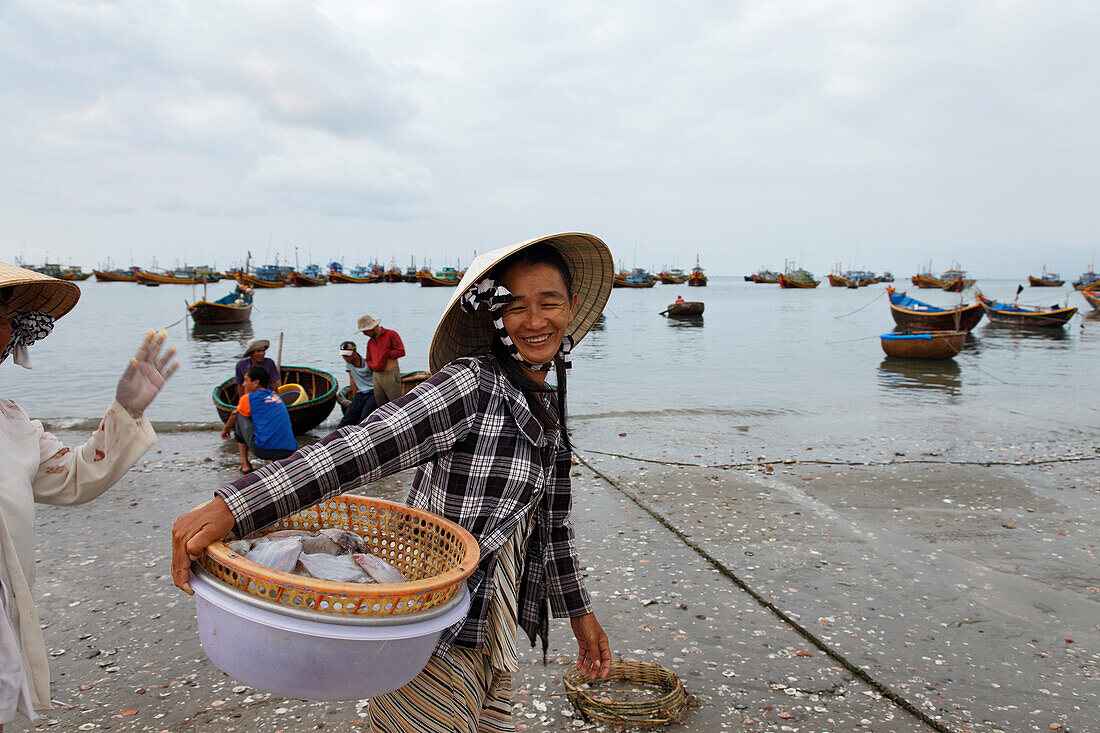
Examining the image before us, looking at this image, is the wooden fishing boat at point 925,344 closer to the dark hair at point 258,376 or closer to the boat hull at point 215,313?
the dark hair at point 258,376

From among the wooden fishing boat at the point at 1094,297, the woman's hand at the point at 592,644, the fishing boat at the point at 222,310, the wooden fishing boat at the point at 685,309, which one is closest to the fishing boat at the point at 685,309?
the wooden fishing boat at the point at 685,309

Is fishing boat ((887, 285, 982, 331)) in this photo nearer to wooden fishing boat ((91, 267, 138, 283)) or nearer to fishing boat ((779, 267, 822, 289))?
fishing boat ((779, 267, 822, 289))

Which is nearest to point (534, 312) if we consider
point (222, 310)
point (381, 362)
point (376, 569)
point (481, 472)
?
point (481, 472)

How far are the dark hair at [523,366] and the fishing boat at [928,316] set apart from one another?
27837 millimetres

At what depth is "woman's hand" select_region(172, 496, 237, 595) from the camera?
3.87 ft

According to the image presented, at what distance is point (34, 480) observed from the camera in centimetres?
168

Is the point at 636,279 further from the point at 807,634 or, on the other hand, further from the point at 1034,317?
the point at 807,634

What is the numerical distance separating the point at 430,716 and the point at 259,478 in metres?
0.72

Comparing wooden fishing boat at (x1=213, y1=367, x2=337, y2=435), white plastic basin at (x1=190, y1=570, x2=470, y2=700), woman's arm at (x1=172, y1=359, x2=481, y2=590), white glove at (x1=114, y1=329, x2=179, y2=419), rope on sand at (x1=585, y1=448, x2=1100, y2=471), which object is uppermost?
white glove at (x1=114, y1=329, x2=179, y2=419)

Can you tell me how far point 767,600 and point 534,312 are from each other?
9.21 feet

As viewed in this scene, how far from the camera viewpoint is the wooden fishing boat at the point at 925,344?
737 inches

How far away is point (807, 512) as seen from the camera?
17.2 feet

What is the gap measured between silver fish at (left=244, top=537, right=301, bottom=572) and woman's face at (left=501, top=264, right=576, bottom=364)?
673mm

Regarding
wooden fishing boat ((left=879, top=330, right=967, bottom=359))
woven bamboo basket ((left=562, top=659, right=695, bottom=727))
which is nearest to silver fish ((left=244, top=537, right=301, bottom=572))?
woven bamboo basket ((left=562, top=659, right=695, bottom=727))
